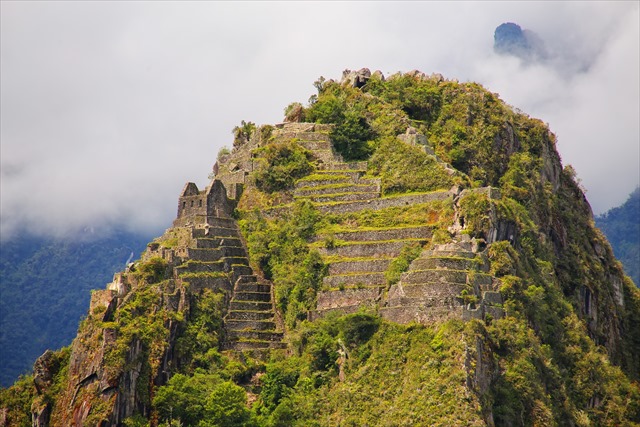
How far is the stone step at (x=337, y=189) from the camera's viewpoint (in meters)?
105

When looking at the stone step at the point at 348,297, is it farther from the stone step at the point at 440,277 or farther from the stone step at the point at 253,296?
the stone step at the point at 253,296

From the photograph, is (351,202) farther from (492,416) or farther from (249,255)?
(492,416)

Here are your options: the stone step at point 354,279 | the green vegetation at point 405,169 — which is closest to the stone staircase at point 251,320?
the stone step at point 354,279

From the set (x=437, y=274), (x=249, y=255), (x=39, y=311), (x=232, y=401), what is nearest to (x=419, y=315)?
(x=437, y=274)

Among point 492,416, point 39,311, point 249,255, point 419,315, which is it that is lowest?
point 492,416

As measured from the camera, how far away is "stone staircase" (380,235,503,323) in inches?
3438

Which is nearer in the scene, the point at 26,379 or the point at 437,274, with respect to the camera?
the point at 437,274

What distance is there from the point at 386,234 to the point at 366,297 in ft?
22.0

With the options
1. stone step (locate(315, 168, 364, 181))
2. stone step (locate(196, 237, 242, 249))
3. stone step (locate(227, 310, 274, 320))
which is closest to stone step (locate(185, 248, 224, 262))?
stone step (locate(196, 237, 242, 249))

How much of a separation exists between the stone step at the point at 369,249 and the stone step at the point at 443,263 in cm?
604

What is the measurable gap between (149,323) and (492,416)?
23.4 meters

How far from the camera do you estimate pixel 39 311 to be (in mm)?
132750

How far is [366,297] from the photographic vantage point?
93.6 m

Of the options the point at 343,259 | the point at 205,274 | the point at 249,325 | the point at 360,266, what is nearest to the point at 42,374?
the point at 205,274
